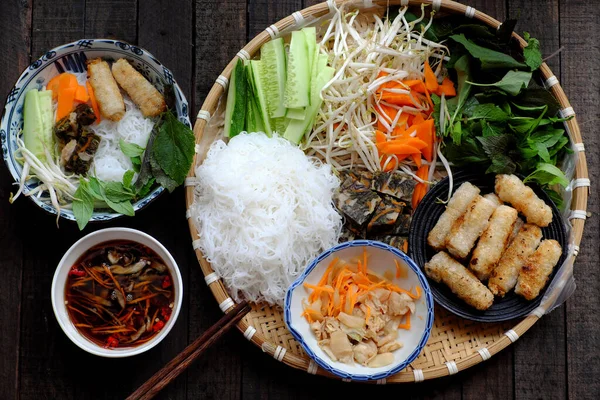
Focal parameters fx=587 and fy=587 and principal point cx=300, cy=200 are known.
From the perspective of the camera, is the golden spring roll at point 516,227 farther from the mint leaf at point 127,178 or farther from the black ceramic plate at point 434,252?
the mint leaf at point 127,178

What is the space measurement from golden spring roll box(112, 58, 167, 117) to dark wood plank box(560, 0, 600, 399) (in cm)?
250

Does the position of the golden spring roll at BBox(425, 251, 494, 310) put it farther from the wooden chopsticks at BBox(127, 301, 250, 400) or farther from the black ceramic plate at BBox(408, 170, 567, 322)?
the wooden chopsticks at BBox(127, 301, 250, 400)

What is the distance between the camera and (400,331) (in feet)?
10.7

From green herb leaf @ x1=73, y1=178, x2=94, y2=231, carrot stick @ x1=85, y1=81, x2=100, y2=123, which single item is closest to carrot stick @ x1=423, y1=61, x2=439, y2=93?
carrot stick @ x1=85, y1=81, x2=100, y2=123

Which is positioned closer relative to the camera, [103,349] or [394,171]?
[103,349]

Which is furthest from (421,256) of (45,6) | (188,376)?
(45,6)

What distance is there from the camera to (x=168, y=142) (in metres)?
3.25

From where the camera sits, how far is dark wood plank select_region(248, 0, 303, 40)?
12.2 feet

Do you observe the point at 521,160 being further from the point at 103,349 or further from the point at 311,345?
the point at 103,349

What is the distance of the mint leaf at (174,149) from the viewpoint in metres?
3.23

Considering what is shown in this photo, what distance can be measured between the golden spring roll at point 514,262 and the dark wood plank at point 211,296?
1520mm

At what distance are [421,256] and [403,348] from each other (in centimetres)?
55

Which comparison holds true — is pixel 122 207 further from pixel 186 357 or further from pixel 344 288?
pixel 344 288

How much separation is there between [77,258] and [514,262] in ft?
8.05
